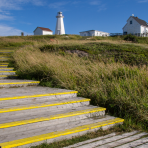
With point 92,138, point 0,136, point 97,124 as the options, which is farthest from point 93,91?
point 0,136

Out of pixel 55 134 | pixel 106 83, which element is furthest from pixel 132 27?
pixel 55 134

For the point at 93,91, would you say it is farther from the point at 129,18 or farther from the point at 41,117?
the point at 129,18

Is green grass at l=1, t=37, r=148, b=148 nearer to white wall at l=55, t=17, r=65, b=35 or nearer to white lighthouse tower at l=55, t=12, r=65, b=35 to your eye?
white wall at l=55, t=17, r=65, b=35

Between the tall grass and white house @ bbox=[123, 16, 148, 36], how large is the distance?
140ft

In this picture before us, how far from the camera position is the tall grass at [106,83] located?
4012 millimetres

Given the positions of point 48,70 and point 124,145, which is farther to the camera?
point 48,70

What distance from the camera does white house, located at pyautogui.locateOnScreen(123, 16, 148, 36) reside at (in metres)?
44.5

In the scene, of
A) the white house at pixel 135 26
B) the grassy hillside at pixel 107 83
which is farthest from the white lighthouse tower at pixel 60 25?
the grassy hillside at pixel 107 83

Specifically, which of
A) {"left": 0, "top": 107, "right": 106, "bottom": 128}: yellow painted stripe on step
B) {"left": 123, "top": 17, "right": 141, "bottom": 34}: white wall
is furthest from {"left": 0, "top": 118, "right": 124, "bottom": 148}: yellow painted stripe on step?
{"left": 123, "top": 17, "right": 141, "bottom": 34}: white wall

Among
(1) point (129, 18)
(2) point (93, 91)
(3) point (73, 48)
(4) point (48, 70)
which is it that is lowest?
(2) point (93, 91)

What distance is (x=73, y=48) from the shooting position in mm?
10930

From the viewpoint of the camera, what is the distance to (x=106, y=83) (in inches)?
206

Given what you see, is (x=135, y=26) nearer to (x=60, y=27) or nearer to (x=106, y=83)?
(x=60, y=27)

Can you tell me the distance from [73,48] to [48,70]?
194 inches
